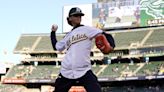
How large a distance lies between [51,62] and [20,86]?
5.06 meters

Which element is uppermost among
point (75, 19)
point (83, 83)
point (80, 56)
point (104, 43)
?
point (75, 19)

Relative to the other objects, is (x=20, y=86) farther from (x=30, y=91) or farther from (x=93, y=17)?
(x=93, y=17)

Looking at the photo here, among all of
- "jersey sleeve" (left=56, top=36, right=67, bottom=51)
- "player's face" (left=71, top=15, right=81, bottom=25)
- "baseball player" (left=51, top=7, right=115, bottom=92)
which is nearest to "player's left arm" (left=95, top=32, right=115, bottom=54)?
"baseball player" (left=51, top=7, right=115, bottom=92)

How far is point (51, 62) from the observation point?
161 feet

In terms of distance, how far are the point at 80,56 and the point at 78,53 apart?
0.15 ft

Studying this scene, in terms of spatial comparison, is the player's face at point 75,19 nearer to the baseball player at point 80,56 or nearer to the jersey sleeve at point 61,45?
the baseball player at point 80,56

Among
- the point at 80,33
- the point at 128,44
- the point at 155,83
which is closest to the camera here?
the point at 80,33

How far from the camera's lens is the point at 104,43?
456 cm

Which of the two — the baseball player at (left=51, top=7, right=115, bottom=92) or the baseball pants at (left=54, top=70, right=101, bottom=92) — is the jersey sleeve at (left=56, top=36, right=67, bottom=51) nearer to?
the baseball player at (left=51, top=7, right=115, bottom=92)

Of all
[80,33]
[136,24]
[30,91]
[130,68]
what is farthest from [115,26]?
[80,33]

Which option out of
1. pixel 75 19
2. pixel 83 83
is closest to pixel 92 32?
pixel 75 19

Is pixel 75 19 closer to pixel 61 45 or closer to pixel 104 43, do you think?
pixel 61 45

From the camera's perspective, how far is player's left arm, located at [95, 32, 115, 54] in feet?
15.0

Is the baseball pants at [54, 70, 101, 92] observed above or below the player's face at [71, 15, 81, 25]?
below
